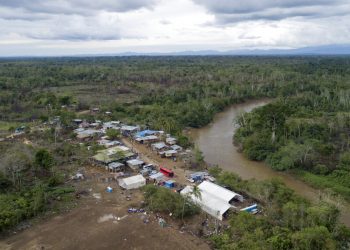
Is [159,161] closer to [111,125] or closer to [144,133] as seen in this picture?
[144,133]

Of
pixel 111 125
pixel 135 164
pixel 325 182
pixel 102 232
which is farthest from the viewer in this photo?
pixel 111 125

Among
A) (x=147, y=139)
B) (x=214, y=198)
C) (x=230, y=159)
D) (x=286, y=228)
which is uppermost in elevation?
(x=286, y=228)

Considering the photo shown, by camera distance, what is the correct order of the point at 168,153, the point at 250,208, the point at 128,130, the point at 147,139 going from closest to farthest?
the point at 250,208
the point at 168,153
the point at 147,139
the point at 128,130

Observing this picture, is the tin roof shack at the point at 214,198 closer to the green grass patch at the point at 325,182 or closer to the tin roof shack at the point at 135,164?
the tin roof shack at the point at 135,164

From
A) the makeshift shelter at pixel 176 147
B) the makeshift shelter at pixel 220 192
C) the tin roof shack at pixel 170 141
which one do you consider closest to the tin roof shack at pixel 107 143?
the tin roof shack at pixel 170 141

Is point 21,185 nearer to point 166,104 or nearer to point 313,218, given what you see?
point 313,218

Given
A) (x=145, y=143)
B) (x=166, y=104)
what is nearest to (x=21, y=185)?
(x=145, y=143)

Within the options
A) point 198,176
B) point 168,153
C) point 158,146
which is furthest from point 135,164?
point 198,176
